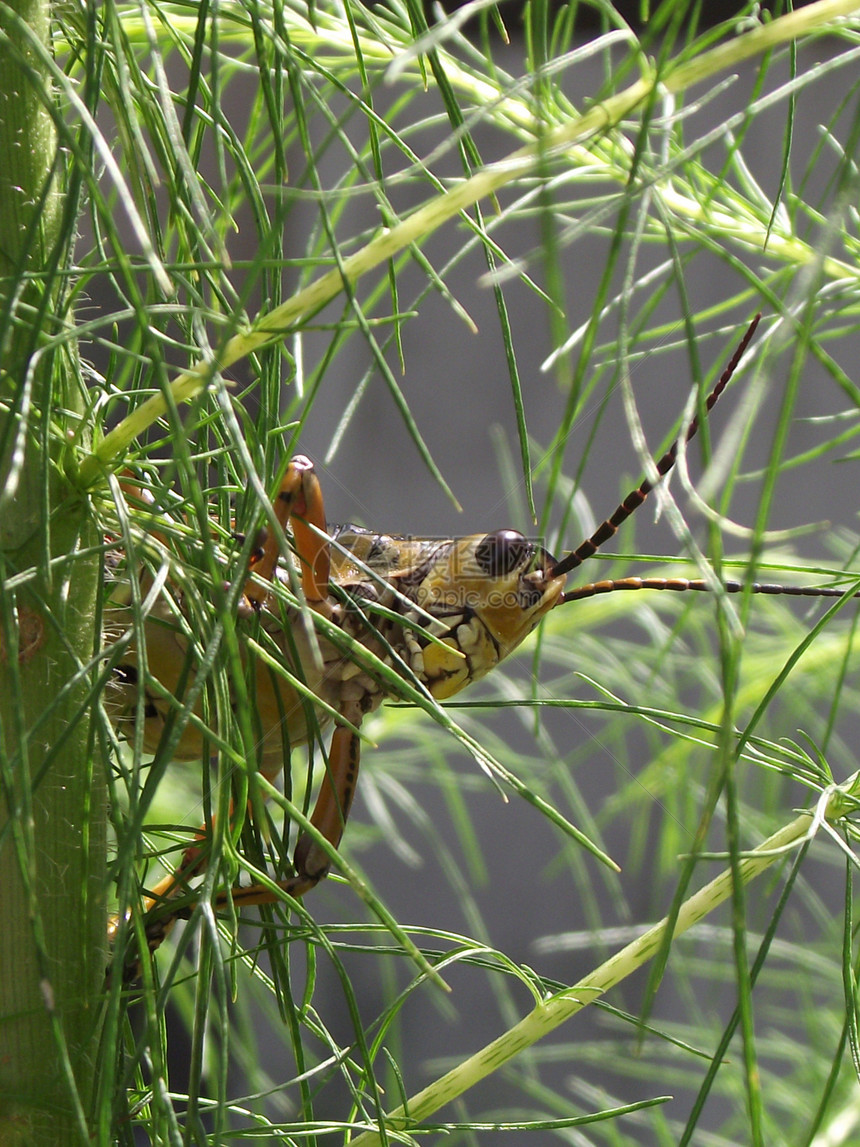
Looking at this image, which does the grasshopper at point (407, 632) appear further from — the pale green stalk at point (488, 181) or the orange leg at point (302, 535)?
the pale green stalk at point (488, 181)

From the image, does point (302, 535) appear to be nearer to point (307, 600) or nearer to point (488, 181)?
point (307, 600)

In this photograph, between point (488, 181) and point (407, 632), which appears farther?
point (407, 632)

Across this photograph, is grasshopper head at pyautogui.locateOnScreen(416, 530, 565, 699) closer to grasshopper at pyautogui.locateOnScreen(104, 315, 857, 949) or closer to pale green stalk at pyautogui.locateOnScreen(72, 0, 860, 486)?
grasshopper at pyautogui.locateOnScreen(104, 315, 857, 949)

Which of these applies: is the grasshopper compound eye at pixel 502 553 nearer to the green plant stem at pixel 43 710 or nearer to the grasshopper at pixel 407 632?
the grasshopper at pixel 407 632

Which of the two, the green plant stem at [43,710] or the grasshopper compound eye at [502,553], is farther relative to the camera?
the grasshopper compound eye at [502,553]

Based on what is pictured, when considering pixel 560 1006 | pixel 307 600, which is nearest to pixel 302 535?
pixel 307 600

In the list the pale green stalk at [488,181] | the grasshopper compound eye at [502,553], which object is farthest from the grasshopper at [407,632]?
the pale green stalk at [488,181]

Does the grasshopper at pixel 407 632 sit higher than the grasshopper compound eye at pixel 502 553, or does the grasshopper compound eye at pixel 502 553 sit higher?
the grasshopper compound eye at pixel 502 553
